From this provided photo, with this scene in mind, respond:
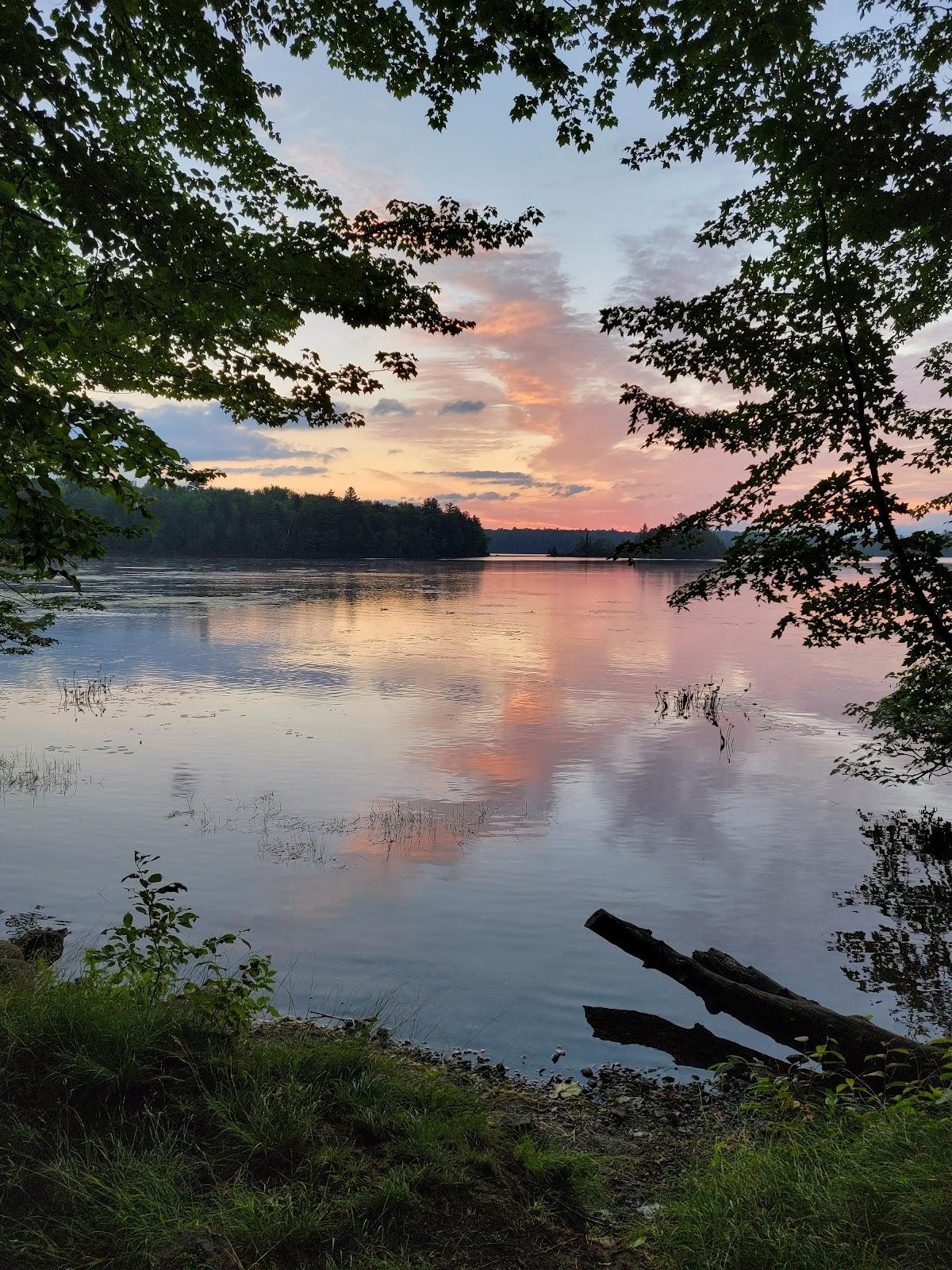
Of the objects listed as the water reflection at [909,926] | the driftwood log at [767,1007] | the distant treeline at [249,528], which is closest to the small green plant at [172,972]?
the driftwood log at [767,1007]

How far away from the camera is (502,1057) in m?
7.79

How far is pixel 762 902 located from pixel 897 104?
11.2 metres

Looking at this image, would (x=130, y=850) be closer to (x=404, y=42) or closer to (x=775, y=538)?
(x=775, y=538)

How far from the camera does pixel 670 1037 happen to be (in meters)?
8.36

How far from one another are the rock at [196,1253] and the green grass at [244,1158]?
14mm

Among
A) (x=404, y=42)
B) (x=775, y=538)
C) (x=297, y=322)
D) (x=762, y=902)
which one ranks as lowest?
(x=762, y=902)

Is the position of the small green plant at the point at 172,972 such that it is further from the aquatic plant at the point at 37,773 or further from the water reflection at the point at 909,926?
the aquatic plant at the point at 37,773

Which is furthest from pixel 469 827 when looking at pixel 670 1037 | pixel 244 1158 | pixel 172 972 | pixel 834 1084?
pixel 244 1158

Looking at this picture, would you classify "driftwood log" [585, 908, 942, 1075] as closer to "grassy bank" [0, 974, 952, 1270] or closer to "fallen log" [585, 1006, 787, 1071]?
"fallen log" [585, 1006, 787, 1071]

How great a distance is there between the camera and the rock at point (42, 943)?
855cm

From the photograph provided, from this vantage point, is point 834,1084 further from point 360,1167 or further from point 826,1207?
point 360,1167

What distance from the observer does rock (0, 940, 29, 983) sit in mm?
6836

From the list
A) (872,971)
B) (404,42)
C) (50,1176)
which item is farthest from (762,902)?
(404,42)

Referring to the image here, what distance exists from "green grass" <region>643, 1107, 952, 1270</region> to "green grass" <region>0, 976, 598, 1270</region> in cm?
82
